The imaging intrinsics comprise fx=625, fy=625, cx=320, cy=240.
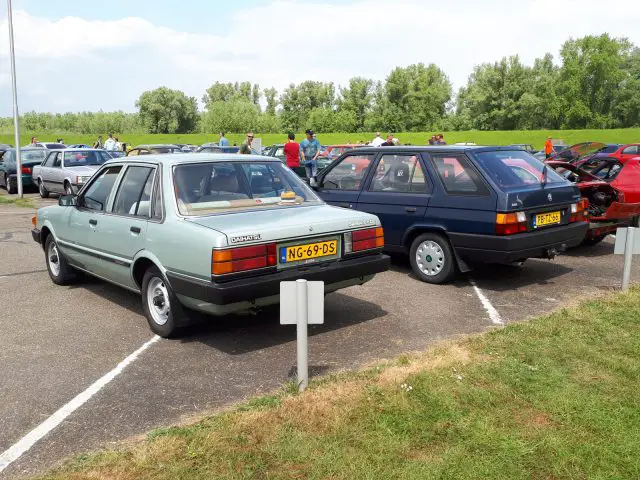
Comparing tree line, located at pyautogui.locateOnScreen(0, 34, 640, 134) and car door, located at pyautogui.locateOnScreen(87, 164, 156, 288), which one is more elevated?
tree line, located at pyautogui.locateOnScreen(0, 34, 640, 134)

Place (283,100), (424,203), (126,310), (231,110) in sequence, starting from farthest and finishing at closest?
(283,100) → (231,110) → (424,203) → (126,310)

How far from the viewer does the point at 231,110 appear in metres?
87.9

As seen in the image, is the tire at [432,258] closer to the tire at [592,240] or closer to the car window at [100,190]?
the tire at [592,240]

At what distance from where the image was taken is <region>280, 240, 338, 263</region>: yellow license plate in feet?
16.4

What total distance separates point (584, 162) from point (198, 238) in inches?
327

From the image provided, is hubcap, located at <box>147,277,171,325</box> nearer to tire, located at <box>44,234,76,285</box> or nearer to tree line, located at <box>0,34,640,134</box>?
tire, located at <box>44,234,76,285</box>

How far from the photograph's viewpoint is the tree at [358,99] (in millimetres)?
87375

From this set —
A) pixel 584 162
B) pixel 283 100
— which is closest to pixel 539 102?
pixel 283 100

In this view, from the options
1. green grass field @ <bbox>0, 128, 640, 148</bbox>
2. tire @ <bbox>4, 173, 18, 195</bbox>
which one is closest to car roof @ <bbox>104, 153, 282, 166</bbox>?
tire @ <bbox>4, 173, 18, 195</bbox>

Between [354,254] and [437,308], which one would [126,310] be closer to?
[354,254]

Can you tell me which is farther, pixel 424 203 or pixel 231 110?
pixel 231 110

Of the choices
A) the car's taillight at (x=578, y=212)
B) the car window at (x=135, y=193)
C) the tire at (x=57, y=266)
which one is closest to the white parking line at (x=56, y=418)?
the car window at (x=135, y=193)

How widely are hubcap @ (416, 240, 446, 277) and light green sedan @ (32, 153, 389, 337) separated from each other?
1861 millimetres

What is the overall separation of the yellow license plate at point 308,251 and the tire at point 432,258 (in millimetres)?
2329
